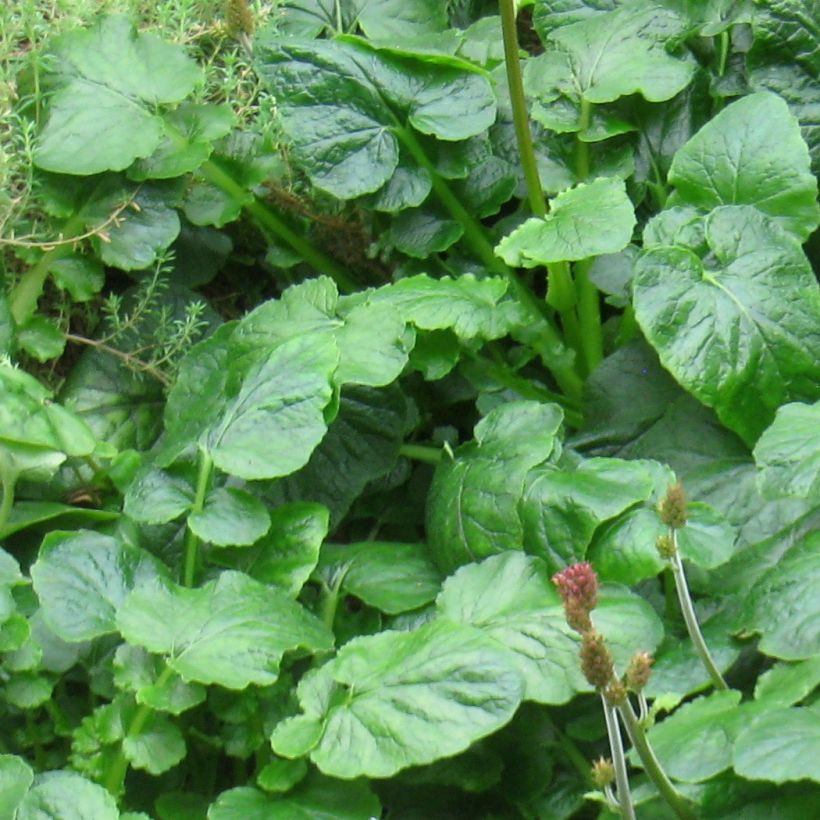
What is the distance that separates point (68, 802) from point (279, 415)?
44cm

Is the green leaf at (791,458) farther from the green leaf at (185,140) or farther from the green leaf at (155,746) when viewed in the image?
the green leaf at (185,140)

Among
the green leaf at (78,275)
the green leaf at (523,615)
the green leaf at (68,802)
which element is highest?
the green leaf at (78,275)

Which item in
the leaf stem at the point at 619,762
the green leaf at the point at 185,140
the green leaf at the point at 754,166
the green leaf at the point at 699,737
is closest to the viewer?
the leaf stem at the point at 619,762

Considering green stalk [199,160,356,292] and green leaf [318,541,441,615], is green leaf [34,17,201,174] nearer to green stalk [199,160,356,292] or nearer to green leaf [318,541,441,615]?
green stalk [199,160,356,292]

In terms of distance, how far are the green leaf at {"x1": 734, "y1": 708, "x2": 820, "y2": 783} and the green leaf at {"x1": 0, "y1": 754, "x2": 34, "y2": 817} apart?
608mm

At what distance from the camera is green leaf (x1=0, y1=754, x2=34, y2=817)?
1.10m

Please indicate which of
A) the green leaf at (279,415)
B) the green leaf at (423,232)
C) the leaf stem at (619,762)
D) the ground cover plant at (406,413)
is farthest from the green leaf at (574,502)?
the green leaf at (423,232)

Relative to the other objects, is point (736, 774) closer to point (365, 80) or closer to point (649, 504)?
point (649, 504)

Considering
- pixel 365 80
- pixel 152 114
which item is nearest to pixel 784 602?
pixel 365 80

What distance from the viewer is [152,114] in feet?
5.41

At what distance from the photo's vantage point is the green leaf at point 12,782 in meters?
1.10

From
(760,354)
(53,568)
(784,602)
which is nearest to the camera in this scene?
(784,602)

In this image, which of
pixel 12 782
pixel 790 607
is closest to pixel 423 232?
pixel 790 607

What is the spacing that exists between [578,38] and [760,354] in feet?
1.96
